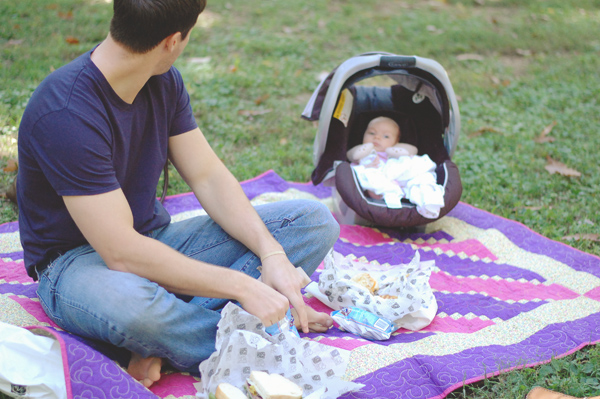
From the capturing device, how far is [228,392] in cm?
165

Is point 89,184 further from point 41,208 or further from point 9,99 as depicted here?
point 9,99

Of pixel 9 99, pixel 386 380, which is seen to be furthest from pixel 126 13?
pixel 9 99

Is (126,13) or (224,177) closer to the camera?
(126,13)

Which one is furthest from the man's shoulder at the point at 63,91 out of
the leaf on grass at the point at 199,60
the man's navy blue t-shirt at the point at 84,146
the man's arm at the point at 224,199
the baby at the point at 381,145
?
the leaf on grass at the point at 199,60

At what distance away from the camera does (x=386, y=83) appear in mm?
5539

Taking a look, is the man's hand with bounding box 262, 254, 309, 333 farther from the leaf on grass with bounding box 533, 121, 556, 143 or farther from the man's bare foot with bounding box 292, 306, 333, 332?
the leaf on grass with bounding box 533, 121, 556, 143

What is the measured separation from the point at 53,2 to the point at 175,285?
547 cm

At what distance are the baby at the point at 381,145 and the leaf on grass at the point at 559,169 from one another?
1.12m

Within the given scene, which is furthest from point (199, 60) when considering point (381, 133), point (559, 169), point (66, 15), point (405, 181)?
point (559, 169)

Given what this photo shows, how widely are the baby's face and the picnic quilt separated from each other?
0.49 meters

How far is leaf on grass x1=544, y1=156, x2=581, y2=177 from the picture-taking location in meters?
3.90

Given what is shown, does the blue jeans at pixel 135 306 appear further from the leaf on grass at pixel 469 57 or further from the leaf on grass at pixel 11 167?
the leaf on grass at pixel 469 57

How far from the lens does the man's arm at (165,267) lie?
68.7 inches

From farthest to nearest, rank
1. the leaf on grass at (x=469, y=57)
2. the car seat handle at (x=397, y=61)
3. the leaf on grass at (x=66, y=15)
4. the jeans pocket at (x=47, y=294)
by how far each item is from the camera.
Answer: the leaf on grass at (x=469, y=57), the leaf on grass at (x=66, y=15), the car seat handle at (x=397, y=61), the jeans pocket at (x=47, y=294)
